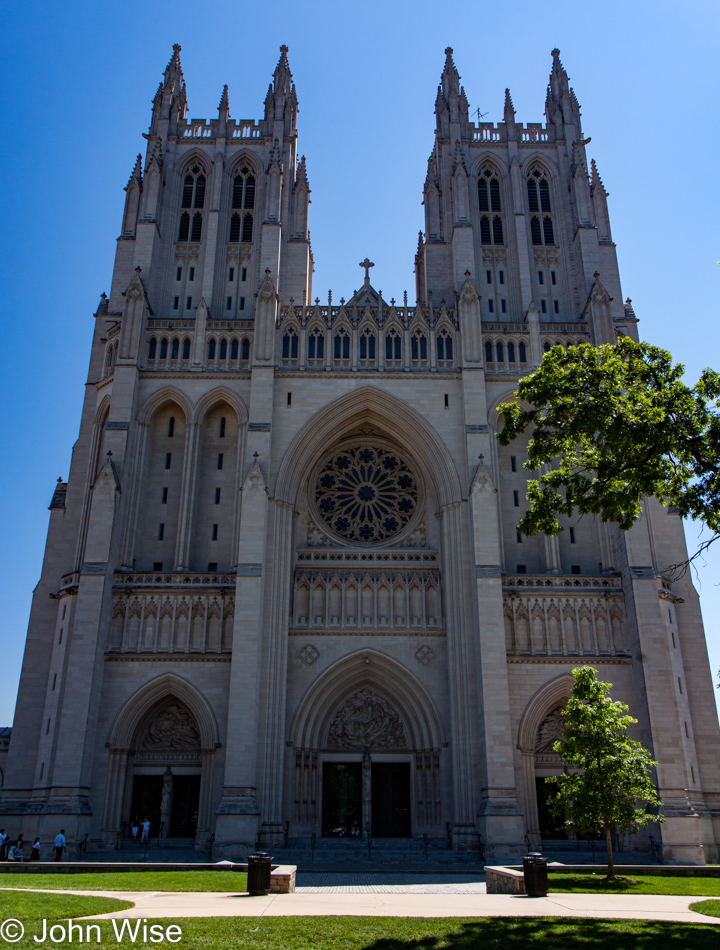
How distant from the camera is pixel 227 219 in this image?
38750 mm

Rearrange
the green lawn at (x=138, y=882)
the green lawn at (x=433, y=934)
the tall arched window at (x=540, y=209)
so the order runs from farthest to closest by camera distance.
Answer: the tall arched window at (x=540, y=209), the green lawn at (x=138, y=882), the green lawn at (x=433, y=934)

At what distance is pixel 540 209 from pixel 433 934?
35264mm

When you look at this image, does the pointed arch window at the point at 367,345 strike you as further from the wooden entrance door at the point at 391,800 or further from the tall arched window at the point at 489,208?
the wooden entrance door at the point at 391,800

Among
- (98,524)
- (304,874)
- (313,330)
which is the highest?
(313,330)

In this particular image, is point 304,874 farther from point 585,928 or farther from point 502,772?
point 585,928

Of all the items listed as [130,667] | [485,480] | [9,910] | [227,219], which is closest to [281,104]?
[227,219]

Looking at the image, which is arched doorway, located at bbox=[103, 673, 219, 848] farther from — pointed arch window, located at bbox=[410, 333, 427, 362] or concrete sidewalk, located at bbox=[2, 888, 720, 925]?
pointed arch window, located at bbox=[410, 333, 427, 362]

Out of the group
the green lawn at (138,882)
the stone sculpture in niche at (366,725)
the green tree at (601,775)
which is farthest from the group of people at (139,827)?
the green tree at (601,775)

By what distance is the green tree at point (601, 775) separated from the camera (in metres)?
21.4

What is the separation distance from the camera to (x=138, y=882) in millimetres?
17766

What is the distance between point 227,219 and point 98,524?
1671 centimetres

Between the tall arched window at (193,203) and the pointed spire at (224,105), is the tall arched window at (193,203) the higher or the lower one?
the lower one

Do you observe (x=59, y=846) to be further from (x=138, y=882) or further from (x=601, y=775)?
(x=601, y=775)

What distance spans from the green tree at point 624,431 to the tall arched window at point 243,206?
81.2 ft
